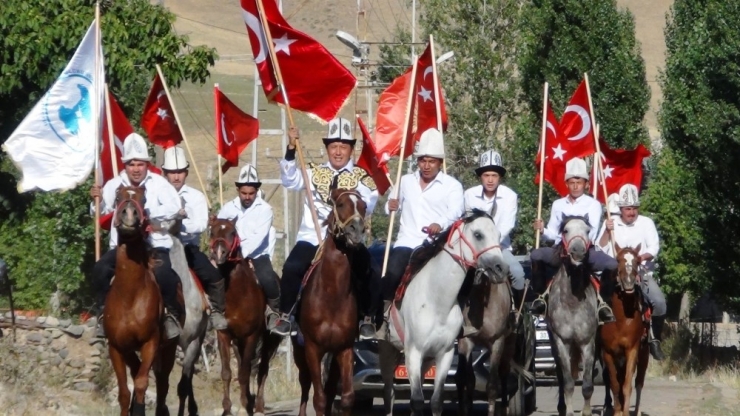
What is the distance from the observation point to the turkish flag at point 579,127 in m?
21.3

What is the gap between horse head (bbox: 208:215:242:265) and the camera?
17.7 meters

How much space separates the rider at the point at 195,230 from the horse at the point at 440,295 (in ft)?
9.46

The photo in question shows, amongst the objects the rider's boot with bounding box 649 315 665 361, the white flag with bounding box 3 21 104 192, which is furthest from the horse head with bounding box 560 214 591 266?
the white flag with bounding box 3 21 104 192

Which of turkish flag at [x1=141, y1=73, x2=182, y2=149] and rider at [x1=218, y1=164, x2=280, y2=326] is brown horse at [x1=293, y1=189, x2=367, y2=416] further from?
turkish flag at [x1=141, y1=73, x2=182, y2=149]

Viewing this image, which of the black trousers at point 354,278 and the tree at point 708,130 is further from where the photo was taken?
the tree at point 708,130

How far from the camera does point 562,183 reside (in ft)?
70.4

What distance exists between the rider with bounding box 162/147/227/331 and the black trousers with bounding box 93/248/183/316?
2.37 ft

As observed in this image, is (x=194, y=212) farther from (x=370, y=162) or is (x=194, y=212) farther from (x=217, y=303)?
(x=370, y=162)

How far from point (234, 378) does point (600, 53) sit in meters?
15.1

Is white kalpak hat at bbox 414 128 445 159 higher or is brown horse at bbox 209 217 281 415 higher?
white kalpak hat at bbox 414 128 445 159

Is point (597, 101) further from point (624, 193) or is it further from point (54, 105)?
point (54, 105)

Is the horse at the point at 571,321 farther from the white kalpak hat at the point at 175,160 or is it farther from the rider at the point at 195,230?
the white kalpak hat at the point at 175,160

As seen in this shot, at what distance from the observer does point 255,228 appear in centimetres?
1895

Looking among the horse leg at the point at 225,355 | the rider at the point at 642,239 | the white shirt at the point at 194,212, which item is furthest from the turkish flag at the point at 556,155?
the white shirt at the point at 194,212
